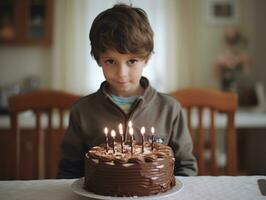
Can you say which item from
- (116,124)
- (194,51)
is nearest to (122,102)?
(116,124)

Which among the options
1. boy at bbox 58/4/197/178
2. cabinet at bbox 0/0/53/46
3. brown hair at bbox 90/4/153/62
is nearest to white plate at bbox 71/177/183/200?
boy at bbox 58/4/197/178

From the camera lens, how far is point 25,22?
3379mm

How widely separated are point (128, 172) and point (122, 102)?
48 cm

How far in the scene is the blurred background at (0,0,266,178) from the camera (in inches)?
141

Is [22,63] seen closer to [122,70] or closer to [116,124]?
[116,124]

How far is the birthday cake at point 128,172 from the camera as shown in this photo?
2.87ft

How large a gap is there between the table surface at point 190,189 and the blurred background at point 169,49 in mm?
2459

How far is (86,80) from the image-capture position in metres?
3.62

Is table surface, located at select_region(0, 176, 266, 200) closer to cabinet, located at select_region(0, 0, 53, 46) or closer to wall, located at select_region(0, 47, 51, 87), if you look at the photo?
cabinet, located at select_region(0, 0, 53, 46)

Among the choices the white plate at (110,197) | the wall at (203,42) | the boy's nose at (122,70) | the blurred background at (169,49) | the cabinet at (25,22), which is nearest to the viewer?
the white plate at (110,197)

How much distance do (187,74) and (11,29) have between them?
60.0 inches

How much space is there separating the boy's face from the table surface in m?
0.33

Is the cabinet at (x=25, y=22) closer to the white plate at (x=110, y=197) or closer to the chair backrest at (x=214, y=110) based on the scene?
the chair backrest at (x=214, y=110)

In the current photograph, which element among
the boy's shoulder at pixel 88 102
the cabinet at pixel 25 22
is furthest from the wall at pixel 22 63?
the boy's shoulder at pixel 88 102
